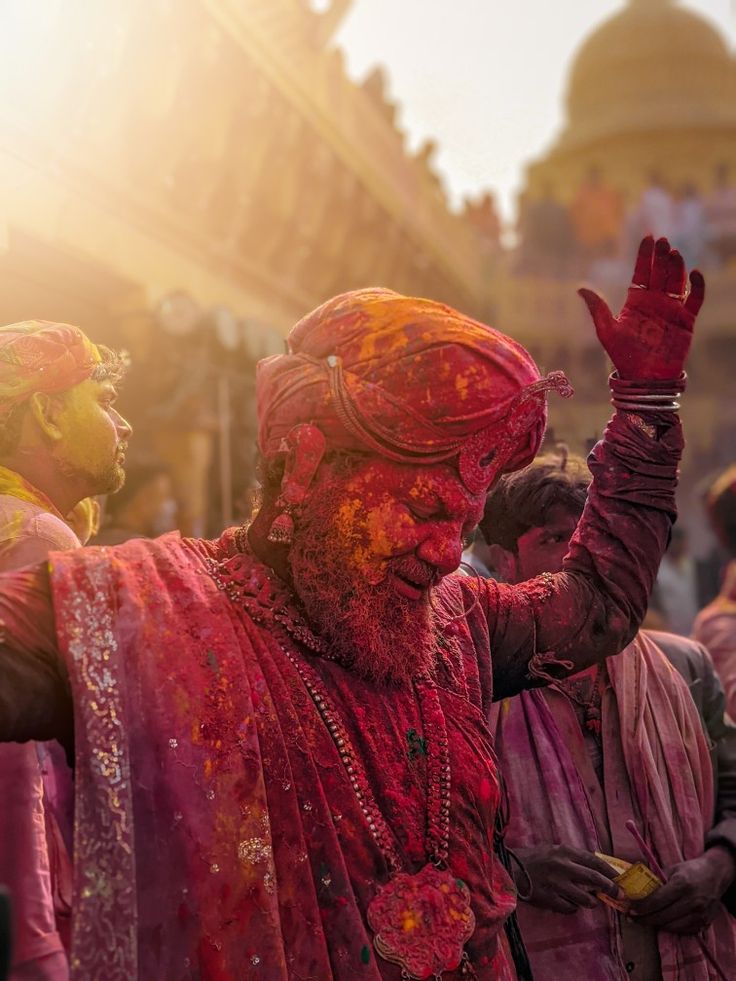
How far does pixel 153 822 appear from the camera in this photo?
162 cm

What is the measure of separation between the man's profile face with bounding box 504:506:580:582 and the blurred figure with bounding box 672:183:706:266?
2740 cm

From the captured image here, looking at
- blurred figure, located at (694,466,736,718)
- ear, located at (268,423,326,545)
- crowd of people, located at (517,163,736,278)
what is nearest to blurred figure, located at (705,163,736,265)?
crowd of people, located at (517,163,736,278)

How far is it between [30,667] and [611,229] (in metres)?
30.4

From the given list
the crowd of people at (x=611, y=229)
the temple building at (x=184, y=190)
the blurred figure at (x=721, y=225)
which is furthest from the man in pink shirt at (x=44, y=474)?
the blurred figure at (x=721, y=225)

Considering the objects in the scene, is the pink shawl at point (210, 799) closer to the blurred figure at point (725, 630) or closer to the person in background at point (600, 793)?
the person in background at point (600, 793)

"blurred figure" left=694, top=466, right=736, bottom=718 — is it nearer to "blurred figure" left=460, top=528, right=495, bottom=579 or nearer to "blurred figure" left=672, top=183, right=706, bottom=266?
"blurred figure" left=460, top=528, right=495, bottom=579

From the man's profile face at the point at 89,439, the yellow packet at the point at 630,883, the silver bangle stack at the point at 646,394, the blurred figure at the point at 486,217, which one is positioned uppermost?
the blurred figure at the point at 486,217

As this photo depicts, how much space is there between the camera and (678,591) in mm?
9727

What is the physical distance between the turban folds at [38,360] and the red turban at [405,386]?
0.51 m

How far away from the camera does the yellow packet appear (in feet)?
8.30

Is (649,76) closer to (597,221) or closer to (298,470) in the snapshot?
(597,221)

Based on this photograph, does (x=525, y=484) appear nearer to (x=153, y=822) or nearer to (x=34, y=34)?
(x=153, y=822)

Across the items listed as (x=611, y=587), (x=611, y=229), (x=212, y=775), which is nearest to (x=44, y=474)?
(x=212, y=775)

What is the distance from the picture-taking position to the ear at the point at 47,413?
7.58 ft
